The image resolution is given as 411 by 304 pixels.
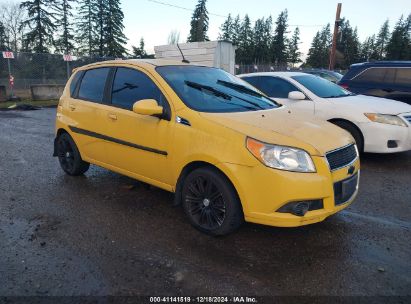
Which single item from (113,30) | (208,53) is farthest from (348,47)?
(208,53)

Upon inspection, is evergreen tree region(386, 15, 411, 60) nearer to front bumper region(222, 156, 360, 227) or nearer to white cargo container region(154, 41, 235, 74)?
white cargo container region(154, 41, 235, 74)

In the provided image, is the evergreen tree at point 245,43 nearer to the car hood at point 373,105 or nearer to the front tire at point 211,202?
the car hood at point 373,105

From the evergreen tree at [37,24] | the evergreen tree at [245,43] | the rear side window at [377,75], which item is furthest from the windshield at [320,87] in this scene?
the evergreen tree at [245,43]

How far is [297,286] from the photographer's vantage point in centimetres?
273

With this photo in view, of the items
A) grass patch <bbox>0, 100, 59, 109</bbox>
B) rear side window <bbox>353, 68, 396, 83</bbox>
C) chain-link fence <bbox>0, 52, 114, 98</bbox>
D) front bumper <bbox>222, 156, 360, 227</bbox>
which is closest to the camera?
front bumper <bbox>222, 156, 360, 227</bbox>

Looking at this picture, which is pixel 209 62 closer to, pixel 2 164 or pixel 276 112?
pixel 2 164

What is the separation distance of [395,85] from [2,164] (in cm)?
826

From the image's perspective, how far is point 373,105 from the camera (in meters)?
6.38

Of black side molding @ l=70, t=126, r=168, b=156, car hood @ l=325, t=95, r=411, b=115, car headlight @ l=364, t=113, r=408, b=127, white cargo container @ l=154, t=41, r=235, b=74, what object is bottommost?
black side molding @ l=70, t=126, r=168, b=156

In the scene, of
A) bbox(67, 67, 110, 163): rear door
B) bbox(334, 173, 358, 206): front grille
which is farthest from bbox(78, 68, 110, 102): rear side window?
bbox(334, 173, 358, 206): front grille

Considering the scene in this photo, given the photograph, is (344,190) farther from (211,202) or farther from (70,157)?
(70,157)

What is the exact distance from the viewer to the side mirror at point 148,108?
368 cm

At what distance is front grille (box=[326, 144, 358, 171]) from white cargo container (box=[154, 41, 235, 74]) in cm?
1209

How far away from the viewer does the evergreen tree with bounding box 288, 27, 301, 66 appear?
297ft
